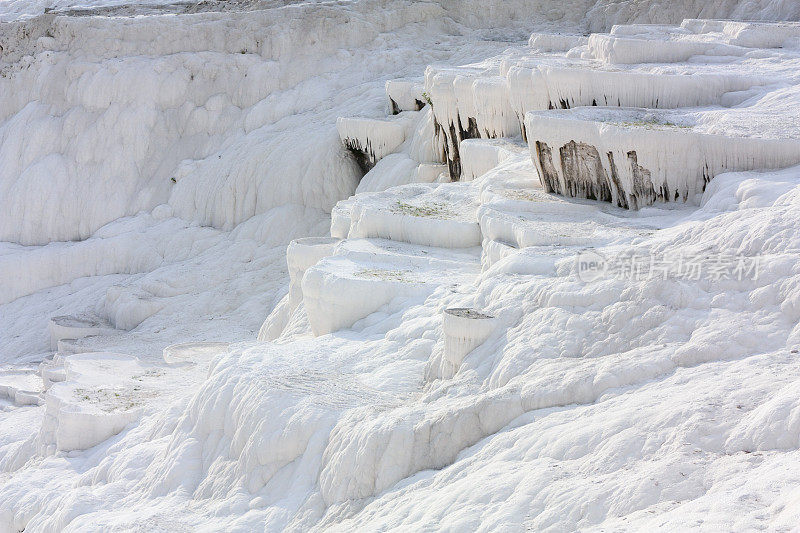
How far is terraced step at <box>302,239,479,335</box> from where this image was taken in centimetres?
1235

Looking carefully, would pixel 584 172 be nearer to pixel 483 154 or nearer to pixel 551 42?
pixel 483 154

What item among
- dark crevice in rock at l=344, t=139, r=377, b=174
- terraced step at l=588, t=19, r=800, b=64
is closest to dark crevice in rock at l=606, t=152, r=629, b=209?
terraced step at l=588, t=19, r=800, b=64

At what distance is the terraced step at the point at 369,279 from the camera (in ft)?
40.5

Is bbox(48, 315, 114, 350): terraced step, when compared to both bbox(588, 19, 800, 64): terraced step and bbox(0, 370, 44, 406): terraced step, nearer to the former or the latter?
bbox(0, 370, 44, 406): terraced step

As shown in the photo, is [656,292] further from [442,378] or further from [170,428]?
[170,428]

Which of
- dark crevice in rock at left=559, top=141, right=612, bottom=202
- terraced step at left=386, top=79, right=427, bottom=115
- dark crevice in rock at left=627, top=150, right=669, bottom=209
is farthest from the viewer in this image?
terraced step at left=386, top=79, right=427, bottom=115

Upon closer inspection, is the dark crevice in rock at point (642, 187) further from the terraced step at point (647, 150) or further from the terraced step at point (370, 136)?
the terraced step at point (370, 136)

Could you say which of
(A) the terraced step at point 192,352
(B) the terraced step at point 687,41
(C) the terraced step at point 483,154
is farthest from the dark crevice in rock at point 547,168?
(A) the terraced step at point 192,352

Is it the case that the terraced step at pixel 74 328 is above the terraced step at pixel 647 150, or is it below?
below

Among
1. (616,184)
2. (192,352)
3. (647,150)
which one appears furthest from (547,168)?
(192,352)

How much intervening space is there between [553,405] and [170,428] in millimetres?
5719

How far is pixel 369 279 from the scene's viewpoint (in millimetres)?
12500

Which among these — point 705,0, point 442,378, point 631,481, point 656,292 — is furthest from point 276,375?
point 705,0

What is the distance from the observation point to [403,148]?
22844 mm
